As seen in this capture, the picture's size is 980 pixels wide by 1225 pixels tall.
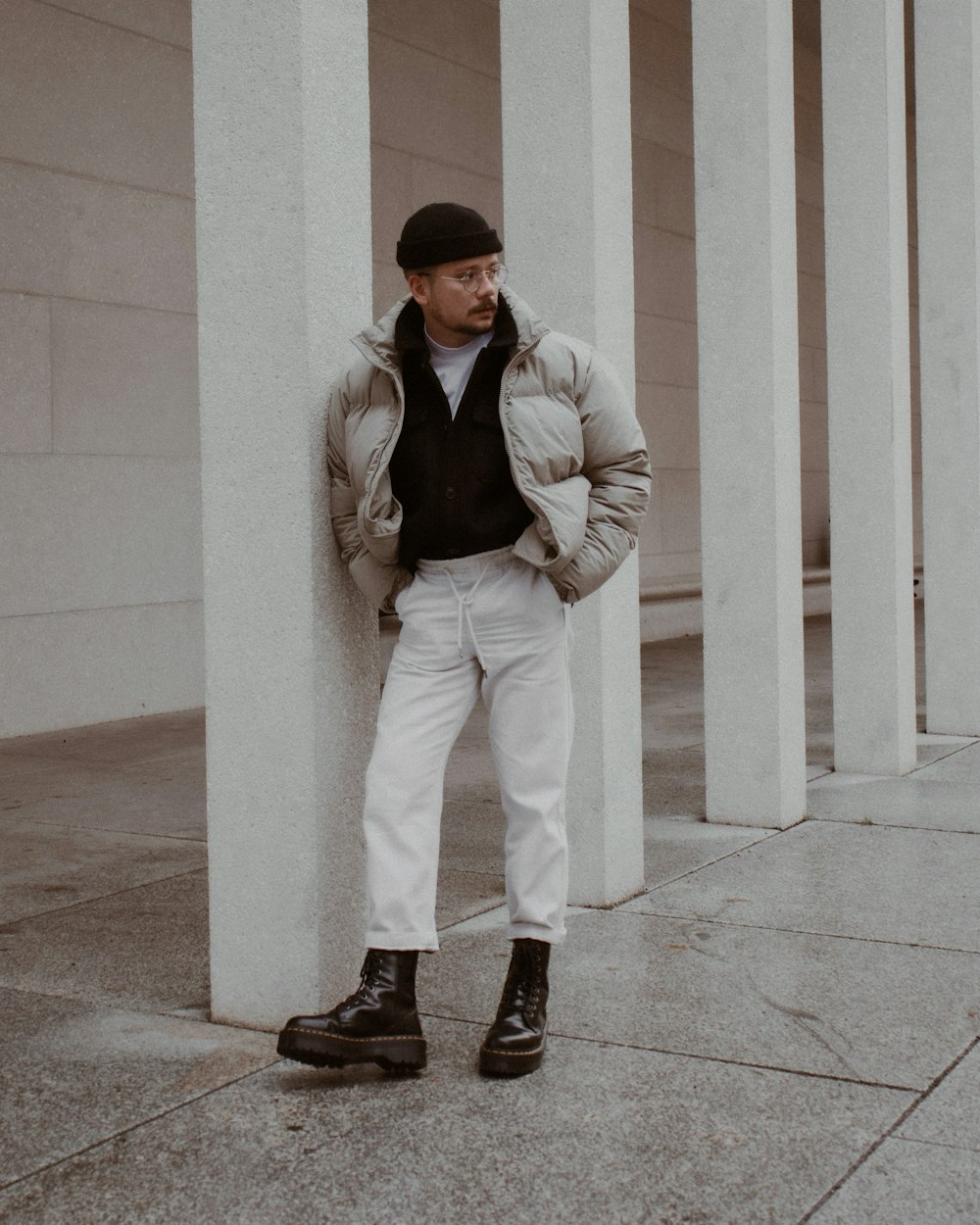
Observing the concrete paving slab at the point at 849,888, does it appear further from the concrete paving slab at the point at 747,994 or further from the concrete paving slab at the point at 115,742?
the concrete paving slab at the point at 115,742

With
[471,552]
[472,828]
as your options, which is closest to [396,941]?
[471,552]

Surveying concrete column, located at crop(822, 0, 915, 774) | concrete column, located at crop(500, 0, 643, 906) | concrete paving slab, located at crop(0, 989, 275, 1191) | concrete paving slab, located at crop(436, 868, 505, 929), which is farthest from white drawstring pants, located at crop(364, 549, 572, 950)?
concrete column, located at crop(822, 0, 915, 774)

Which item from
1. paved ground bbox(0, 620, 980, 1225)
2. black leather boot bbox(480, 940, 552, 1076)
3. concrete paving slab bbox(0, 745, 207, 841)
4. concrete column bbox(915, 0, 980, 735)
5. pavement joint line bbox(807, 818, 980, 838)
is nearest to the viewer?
paved ground bbox(0, 620, 980, 1225)

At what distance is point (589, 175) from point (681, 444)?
39.2 ft

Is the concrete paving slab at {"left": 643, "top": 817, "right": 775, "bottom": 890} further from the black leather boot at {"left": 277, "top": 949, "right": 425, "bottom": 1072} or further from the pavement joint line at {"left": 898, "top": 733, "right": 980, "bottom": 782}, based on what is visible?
the black leather boot at {"left": 277, "top": 949, "right": 425, "bottom": 1072}

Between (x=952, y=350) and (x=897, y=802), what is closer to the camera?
(x=897, y=802)

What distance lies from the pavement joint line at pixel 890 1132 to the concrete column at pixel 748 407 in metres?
2.98

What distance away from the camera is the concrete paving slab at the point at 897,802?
23.1 feet

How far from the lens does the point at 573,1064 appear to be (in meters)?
3.96

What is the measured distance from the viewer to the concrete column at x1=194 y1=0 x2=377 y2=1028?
4203 millimetres

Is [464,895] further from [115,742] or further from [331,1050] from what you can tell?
[115,742]

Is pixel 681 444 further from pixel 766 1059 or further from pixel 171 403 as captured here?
pixel 766 1059

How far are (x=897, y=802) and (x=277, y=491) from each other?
14.0ft

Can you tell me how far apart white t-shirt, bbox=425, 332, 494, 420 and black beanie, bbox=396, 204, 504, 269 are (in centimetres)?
25
